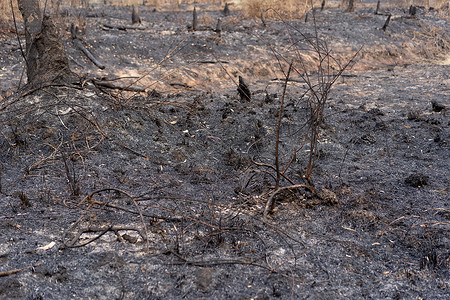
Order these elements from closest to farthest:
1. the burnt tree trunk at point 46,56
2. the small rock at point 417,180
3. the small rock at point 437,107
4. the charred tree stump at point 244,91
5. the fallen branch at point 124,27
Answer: the small rock at point 417,180
the burnt tree trunk at point 46,56
the small rock at point 437,107
the charred tree stump at point 244,91
the fallen branch at point 124,27

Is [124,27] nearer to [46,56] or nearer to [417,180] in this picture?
[46,56]

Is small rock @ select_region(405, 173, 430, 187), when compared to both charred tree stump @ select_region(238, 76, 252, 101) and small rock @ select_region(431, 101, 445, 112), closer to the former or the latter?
small rock @ select_region(431, 101, 445, 112)

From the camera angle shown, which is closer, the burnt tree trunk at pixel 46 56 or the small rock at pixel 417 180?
the small rock at pixel 417 180

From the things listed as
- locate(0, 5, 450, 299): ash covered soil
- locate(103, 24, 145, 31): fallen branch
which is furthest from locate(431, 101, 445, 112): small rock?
locate(103, 24, 145, 31): fallen branch

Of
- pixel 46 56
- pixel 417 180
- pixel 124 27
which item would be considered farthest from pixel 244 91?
pixel 124 27

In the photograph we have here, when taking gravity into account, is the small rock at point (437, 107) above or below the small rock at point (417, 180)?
above

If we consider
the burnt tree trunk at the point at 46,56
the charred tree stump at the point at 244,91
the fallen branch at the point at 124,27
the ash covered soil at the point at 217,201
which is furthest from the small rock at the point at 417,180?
the fallen branch at the point at 124,27

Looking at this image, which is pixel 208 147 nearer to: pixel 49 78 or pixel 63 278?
pixel 49 78

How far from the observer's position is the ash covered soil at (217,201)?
254 cm

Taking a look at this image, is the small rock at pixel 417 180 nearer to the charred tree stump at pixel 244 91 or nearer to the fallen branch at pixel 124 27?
the charred tree stump at pixel 244 91

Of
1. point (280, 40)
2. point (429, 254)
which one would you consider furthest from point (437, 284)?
point (280, 40)

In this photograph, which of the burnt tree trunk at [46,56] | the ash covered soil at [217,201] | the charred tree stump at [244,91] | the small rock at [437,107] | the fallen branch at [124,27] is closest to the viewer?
the ash covered soil at [217,201]

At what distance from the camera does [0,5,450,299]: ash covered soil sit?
2.54 meters

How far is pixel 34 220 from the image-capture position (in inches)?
123
